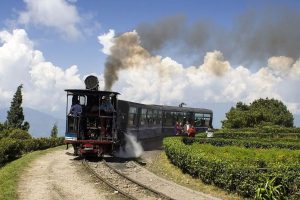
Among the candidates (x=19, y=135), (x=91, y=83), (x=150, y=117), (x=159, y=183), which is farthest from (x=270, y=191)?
(x=19, y=135)

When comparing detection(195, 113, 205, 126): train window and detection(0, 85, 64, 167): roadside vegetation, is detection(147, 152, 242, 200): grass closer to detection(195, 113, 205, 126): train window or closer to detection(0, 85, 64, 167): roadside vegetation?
detection(0, 85, 64, 167): roadside vegetation

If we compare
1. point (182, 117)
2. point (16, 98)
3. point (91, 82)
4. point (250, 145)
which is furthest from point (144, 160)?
point (16, 98)

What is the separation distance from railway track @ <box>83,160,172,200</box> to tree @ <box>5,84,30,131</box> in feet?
197

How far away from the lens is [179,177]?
2202cm

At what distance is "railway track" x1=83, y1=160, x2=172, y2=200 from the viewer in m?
16.9

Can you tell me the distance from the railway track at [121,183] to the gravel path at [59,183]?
1.44ft

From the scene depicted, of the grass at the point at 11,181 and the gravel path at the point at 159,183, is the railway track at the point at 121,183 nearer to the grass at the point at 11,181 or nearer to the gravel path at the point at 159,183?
the gravel path at the point at 159,183

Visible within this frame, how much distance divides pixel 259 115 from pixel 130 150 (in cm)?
4822

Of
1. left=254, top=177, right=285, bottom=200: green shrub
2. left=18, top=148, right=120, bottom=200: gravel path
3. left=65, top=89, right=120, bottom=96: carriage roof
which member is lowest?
left=18, top=148, right=120, bottom=200: gravel path

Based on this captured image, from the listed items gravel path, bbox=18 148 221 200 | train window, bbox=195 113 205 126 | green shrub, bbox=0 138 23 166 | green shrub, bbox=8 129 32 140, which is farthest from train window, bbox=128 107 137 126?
train window, bbox=195 113 205 126

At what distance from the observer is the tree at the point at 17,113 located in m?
81.1

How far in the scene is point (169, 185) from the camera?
19.4 m

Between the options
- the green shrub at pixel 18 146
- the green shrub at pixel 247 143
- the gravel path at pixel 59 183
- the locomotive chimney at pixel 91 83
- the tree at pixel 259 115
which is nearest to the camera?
the gravel path at pixel 59 183

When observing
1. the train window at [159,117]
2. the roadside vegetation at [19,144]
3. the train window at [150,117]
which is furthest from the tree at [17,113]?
the train window at [150,117]
